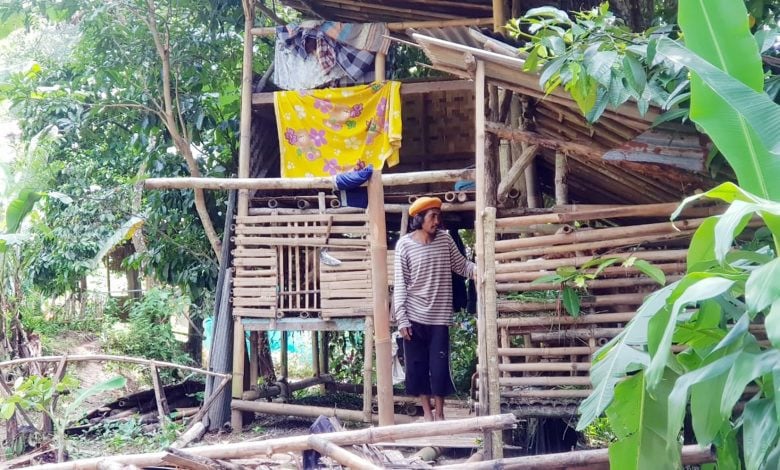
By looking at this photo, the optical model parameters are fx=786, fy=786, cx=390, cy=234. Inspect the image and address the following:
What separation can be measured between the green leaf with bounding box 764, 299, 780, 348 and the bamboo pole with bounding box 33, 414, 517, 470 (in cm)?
180

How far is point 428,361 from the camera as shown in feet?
19.3

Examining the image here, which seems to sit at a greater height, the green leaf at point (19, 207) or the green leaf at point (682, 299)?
the green leaf at point (19, 207)

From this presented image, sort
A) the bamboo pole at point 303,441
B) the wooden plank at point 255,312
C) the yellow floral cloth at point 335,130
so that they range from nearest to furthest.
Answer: the bamboo pole at point 303,441 < the wooden plank at point 255,312 < the yellow floral cloth at point 335,130

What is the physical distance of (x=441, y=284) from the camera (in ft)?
19.1

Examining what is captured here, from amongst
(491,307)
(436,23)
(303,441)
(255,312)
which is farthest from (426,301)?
(436,23)

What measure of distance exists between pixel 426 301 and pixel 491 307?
1.20m

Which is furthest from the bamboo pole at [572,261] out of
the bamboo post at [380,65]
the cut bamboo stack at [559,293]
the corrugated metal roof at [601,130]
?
the bamboo post at [380,65]

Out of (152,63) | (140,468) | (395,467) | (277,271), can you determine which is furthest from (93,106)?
(395,467)

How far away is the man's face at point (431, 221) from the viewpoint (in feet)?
18.9

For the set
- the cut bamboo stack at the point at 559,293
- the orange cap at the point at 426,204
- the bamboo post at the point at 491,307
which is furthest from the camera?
the orange cap at the point at 426,204

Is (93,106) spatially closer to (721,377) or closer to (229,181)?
(229,181)

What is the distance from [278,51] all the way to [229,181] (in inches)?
79.8

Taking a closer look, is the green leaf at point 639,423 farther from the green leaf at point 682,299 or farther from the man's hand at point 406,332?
the man's hand at point 406,332

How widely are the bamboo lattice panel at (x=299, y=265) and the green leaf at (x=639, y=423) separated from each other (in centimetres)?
393
